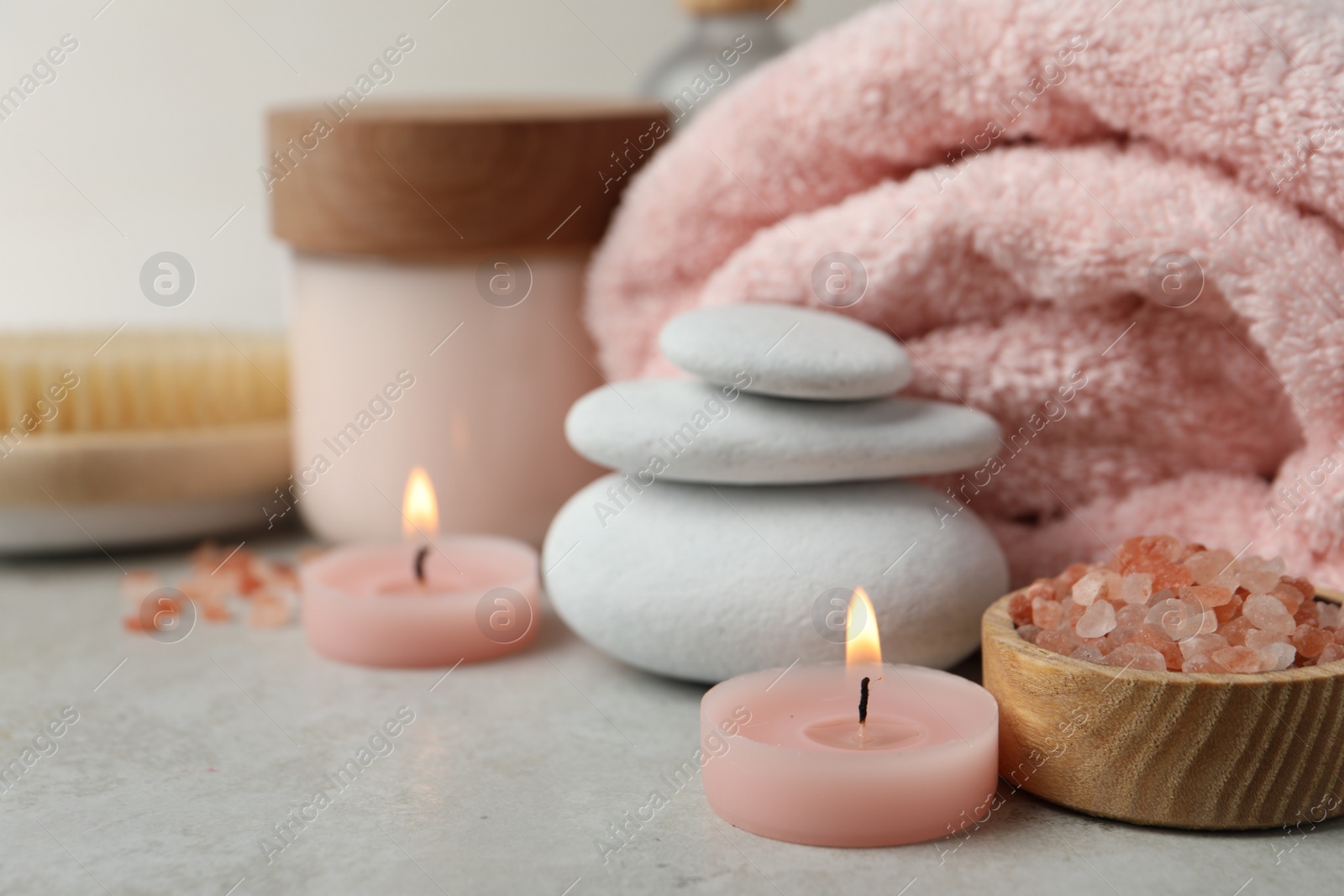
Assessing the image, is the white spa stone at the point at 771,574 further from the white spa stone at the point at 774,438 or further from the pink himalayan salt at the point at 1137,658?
the pink himalayan salt at the point at 1137,658

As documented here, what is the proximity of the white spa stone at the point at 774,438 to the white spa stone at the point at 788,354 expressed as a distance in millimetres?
13

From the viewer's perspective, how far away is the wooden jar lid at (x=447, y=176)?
71cm

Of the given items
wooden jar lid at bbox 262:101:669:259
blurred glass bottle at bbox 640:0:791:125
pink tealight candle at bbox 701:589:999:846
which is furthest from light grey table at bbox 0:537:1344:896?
blurred glass bottle at bbox 640:0:791:125


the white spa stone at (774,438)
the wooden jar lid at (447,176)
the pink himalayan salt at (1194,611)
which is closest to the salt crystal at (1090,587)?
the pink himalayan salt at (1194,611)

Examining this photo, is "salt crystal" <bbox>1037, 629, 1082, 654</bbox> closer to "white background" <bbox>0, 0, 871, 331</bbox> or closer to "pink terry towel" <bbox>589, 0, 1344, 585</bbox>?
"pink terry towel" <bbox>589, 0, 1344, 585</bbox>

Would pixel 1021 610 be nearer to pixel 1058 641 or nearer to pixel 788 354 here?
pixel 1058 641

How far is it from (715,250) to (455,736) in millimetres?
315

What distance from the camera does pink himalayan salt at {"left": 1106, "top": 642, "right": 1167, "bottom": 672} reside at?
43cm

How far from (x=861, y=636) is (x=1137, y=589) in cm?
10

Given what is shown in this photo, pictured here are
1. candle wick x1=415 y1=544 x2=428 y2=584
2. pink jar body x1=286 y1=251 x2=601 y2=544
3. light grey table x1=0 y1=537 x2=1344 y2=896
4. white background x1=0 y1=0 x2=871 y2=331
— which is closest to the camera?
light grey table x1=0 y1=537 x2=1344 y2=896

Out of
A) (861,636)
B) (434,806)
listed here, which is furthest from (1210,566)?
(434,806)

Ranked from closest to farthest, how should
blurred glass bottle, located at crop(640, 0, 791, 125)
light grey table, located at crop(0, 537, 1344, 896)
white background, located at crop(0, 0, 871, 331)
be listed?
light grey table, located at crop(0, 537, 1344, 896)
blurred glass bottle, located at crop(640, 0, 791, 125)
white background, located at crop(0, 0, 871, 331)

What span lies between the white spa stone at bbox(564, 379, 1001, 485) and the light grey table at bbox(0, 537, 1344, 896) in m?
0.11

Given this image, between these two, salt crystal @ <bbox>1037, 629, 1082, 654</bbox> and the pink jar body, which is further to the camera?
the pink jar body
